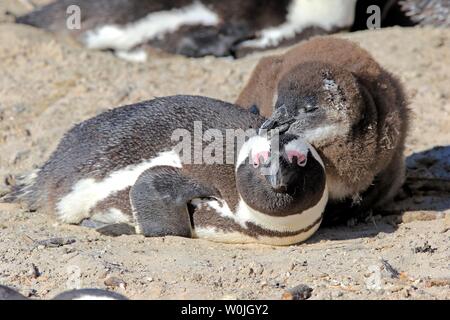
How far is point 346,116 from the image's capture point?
17.1 ft

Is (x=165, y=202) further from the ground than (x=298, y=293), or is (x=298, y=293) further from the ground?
(x=165, y=202)

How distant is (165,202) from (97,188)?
0.45 metres

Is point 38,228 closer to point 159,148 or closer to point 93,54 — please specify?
point 159,148

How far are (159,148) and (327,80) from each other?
0.91 meters

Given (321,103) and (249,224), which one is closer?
(249,224)

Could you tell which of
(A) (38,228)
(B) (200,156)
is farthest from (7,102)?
(B) (200,156)

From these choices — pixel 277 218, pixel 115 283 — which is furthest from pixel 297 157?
pixel 115 283

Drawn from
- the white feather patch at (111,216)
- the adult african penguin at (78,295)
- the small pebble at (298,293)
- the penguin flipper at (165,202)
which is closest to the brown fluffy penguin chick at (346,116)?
the penguin flipper at (165,202)

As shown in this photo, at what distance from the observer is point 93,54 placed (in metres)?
8.09

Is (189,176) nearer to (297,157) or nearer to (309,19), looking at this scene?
(297,157)

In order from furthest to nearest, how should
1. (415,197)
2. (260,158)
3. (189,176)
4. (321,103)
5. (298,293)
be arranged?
(415,197) → (321,103) → (189,176) → (260,158) → (298,293)

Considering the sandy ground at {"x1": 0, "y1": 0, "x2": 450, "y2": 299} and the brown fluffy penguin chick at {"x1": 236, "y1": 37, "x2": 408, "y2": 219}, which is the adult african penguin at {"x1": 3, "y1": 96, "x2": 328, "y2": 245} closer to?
the sandy ground at {"x1": 0, "y1": 0, "x2": 450, "y2": 299}
